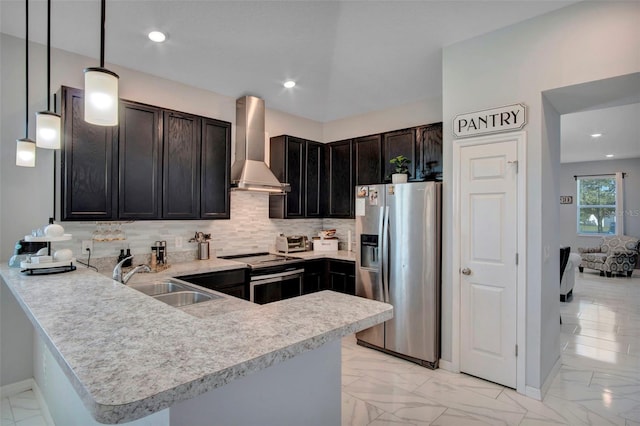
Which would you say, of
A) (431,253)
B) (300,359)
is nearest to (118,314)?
(300,359)

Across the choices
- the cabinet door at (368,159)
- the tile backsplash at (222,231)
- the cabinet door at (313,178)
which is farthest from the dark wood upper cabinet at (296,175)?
the cabinet door at (368,159)

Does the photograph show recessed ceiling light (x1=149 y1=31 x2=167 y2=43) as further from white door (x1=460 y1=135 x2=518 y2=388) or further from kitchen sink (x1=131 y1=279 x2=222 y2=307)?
white door (x1=460 y1=135 x2=518 y2=388)

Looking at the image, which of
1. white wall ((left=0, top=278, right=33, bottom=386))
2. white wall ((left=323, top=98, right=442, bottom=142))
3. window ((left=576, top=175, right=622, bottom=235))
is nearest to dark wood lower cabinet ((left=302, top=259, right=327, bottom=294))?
white wall ((left=323, top=98, right=442, bottom=142))

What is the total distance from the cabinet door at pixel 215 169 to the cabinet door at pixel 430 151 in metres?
2.24

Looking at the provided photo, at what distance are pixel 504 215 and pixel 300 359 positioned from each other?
227 centimetres

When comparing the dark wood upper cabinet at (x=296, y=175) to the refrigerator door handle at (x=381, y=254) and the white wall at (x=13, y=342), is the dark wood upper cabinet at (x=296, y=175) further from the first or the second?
the white wall at (x=13, y=342)

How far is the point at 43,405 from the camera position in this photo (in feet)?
8.28

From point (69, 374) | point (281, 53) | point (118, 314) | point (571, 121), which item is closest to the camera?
point (69, 374)

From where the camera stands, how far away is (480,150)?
114 inches

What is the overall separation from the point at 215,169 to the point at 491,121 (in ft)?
8.88

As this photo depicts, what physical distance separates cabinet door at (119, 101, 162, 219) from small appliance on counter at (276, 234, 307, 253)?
168 centimetres

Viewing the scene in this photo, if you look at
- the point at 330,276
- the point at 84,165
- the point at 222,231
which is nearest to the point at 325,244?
the point at 330,276

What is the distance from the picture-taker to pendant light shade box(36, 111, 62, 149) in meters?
1.99

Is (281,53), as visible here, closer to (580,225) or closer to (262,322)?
(262,322)
